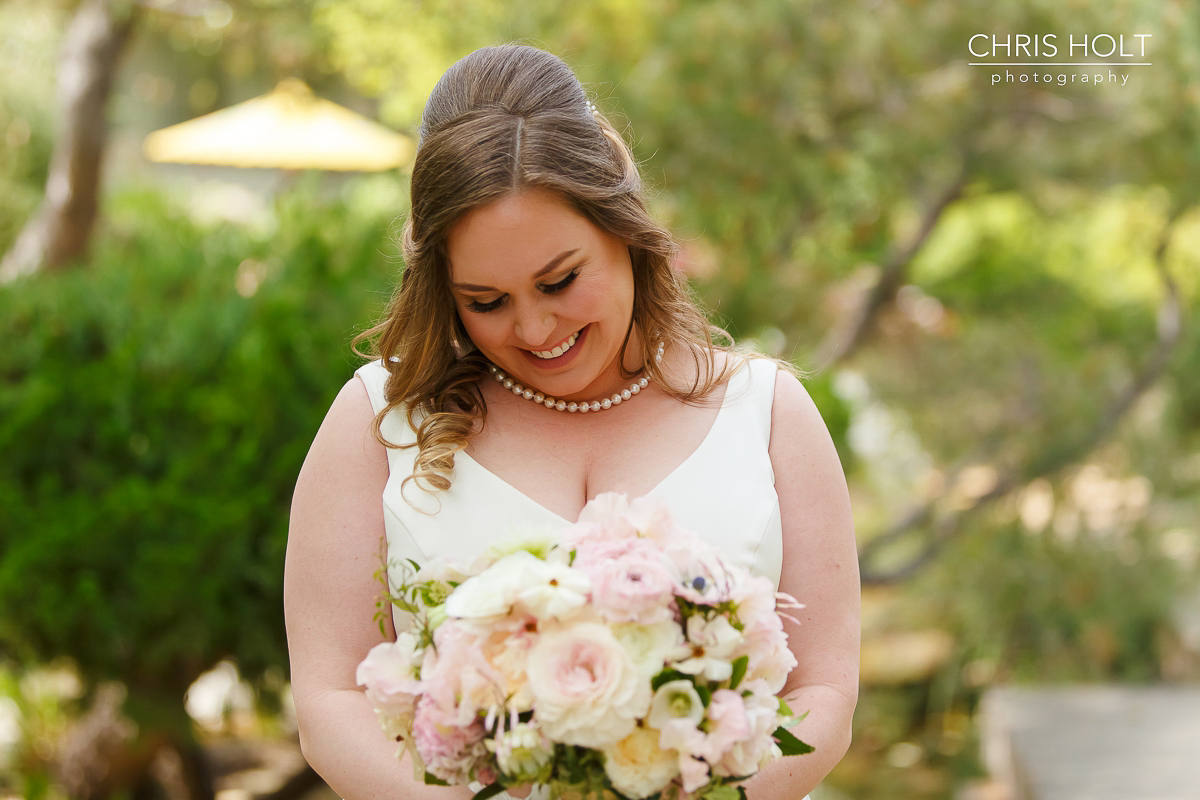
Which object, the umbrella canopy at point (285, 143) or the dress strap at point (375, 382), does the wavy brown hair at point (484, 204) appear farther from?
the umbrella canopy at point (285, 143)

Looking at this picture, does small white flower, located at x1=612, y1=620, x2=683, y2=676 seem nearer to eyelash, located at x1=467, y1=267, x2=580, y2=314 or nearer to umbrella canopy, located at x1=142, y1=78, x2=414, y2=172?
eyelash, located at x1=467, y1=267, x2=580, y2=314

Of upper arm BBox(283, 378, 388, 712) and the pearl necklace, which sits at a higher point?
the pearl necklace

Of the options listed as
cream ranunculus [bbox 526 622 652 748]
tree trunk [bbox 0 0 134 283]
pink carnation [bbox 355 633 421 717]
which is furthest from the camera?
tree trunk [bbox 0 0 134 283]

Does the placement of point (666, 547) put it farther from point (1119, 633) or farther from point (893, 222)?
point (1119, 633)

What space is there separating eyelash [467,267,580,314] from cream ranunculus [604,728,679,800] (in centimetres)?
75

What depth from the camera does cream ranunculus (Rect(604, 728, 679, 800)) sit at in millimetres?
1294

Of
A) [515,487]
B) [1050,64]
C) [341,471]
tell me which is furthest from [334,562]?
[1050,64]

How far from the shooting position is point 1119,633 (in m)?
6.91

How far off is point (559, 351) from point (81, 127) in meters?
6.04

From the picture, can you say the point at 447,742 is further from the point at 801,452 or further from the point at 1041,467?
the point at 1041,467

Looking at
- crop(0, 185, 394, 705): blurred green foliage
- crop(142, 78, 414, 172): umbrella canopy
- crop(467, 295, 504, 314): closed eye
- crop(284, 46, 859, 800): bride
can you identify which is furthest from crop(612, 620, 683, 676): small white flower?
crop(142, 78, 414, 172): umbrella canopy

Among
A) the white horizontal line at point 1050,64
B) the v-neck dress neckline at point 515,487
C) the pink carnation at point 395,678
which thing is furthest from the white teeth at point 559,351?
the white horizontal line at point 1050,64

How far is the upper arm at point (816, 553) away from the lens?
1853mm

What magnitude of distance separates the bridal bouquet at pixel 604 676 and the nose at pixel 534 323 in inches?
19.3
